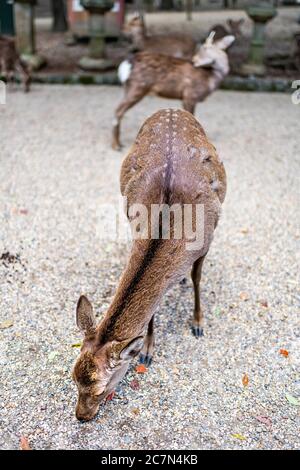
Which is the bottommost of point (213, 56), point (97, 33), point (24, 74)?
point (24, 74)

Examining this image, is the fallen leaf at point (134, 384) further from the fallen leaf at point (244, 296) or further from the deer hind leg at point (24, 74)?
the deer hind leg at point (24, 74)

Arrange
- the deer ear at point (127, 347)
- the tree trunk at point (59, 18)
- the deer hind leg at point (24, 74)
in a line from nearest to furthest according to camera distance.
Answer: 1. the deer ear at point (127, 347)
2. the deer hind leg at point (24, 74)
3. the tree trunk at point (59, 18)

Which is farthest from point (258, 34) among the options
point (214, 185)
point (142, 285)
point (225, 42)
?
point (142, 285)

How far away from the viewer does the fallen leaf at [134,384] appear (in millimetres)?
2719

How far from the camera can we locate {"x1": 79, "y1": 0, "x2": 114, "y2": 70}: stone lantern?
841cm

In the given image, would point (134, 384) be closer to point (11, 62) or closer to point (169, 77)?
point (169, 77)

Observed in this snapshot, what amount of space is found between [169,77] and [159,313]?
3259 millimetres

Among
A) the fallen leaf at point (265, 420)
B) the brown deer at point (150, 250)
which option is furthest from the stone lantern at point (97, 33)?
the fallen leaf at point (265, 420)

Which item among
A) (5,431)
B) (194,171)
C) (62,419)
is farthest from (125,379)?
(194,171)

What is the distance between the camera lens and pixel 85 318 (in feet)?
7.27

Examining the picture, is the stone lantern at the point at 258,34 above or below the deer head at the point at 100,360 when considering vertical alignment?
below

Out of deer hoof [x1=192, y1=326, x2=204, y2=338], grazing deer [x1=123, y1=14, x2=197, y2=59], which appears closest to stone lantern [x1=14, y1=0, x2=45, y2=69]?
grazing deer [x1=123, y1=14, x2=197, y2=59]

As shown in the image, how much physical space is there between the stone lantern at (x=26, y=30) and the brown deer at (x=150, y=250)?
6570 millimetres

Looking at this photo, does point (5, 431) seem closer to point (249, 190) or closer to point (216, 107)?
point (249, 190)
